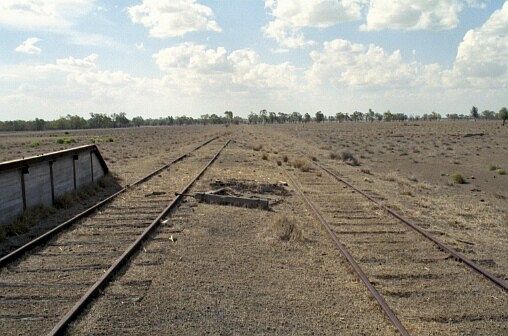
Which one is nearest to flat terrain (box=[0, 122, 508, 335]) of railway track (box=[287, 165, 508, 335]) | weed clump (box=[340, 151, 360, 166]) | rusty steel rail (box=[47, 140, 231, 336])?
railway track (box=[287, 165, 508, 335])

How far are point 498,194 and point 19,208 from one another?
18.2 m

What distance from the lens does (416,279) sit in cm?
865

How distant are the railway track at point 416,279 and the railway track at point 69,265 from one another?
4.08 metres

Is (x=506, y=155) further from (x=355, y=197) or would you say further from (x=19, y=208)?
(x=19, y=208)

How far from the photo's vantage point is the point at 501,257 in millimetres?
10312

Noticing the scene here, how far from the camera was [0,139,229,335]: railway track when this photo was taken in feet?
22.5

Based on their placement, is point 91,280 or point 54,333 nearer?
point 54,333

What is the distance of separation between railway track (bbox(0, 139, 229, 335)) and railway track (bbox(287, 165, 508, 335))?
4083mm

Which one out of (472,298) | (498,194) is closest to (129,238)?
(472,298)

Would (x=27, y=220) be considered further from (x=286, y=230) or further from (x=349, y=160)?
(x=349, y=160)

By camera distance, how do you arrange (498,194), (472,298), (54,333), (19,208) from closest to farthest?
(54,333) < (472,298) < (19,208) < (498,194)

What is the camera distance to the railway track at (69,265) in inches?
271

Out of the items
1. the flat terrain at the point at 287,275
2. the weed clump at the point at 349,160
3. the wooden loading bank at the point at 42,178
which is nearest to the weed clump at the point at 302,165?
the weed clump at the point at 349,160

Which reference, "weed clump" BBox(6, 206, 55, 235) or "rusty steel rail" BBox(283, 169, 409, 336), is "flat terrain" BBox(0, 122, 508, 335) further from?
"weed clump" BBox(6, 206, 55, 235)
